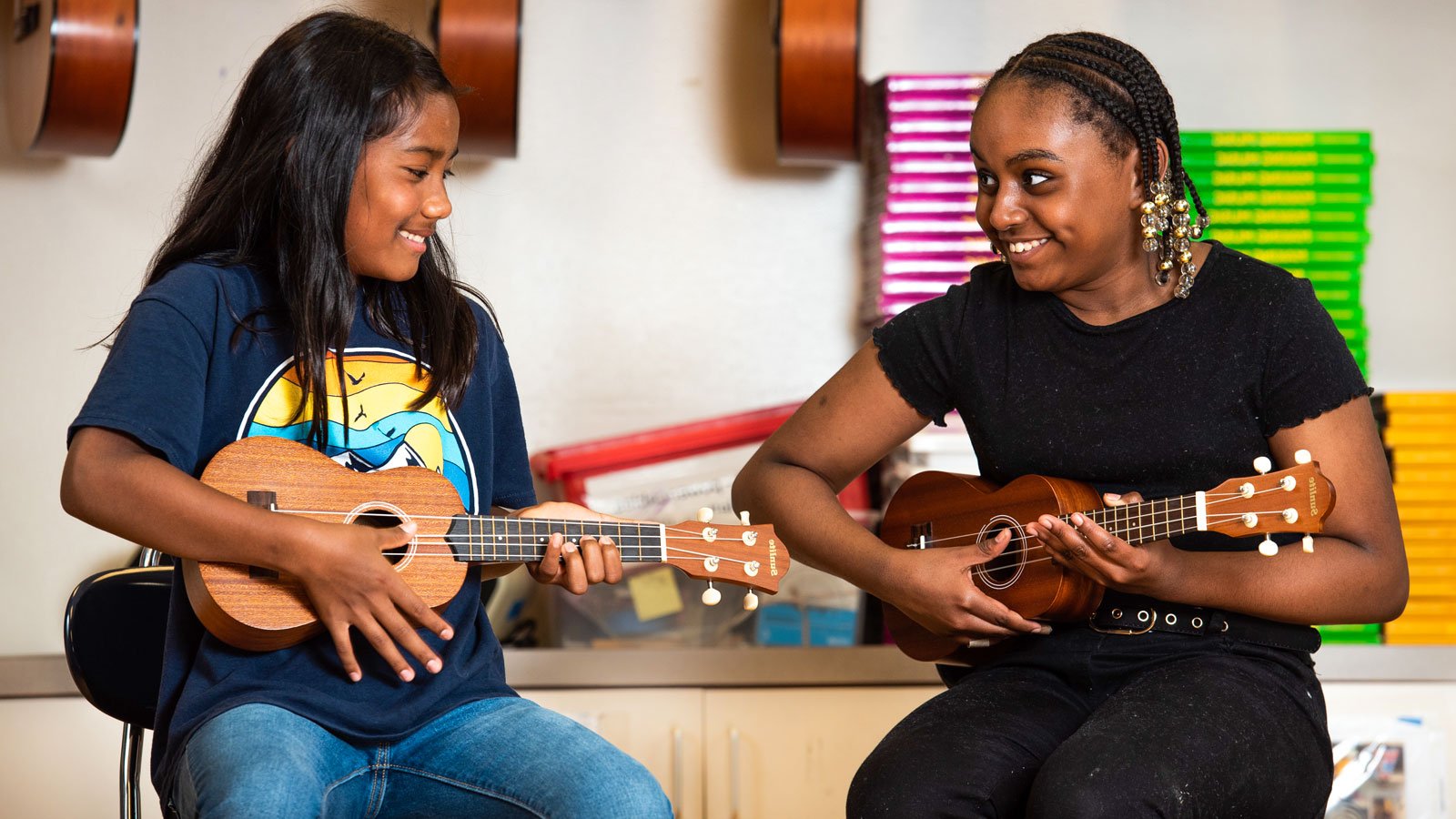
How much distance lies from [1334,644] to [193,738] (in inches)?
77.2

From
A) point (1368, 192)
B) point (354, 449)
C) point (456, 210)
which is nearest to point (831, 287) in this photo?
point (456, 210)

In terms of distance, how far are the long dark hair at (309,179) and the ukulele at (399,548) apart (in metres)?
0.09

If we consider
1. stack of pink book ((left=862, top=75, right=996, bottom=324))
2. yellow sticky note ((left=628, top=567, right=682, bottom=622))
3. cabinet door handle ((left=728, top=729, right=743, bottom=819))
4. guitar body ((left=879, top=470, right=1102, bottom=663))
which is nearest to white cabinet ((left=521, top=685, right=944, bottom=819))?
cabinet door handle ((left=728, top=729, right=743, bottom=819))

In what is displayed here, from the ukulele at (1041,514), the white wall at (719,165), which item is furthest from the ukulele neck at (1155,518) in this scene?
the white wall at (719,165)

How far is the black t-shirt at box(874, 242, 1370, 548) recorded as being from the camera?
1.60 meters

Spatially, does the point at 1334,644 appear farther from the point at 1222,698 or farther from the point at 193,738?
the point at 193,738

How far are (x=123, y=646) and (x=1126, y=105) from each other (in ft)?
4.43

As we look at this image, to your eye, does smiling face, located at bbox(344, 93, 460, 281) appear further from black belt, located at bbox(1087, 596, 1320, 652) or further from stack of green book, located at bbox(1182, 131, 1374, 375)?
stack of green book, located at bbox(1182, 131, 1374, 375)

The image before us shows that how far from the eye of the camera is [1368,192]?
274 centimetres

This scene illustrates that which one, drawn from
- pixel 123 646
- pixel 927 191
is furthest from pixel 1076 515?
pixel 927 191

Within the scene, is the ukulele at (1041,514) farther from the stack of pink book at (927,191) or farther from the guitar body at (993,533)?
the stack of pink book at (927,191)

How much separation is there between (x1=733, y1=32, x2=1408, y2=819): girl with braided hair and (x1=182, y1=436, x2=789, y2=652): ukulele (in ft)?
0.70

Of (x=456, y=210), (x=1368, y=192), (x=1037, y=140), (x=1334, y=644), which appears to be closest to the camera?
(x=1037, y=140)

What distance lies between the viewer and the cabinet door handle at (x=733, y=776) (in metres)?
2.48
